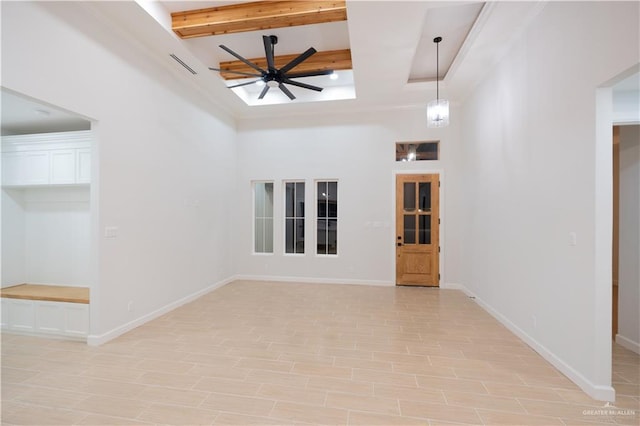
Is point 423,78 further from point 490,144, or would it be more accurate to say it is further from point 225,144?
point 225,144

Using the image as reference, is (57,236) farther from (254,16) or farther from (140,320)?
(254,16)

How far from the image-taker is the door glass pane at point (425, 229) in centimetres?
549

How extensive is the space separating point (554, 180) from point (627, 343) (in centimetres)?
199

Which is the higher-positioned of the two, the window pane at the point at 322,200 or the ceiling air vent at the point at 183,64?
the ceiling air vent at the point at 183,64

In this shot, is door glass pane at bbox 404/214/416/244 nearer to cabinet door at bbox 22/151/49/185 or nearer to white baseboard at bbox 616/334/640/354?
white baseboard at bbox 616/334/640/354

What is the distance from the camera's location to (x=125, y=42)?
10.9ft

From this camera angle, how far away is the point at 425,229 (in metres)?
5.50

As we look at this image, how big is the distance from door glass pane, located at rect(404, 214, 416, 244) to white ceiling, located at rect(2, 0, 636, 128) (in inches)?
92.2

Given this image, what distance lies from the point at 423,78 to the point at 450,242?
3.17 m

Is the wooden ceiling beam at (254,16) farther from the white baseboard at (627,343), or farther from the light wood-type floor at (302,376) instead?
the white baseboard at (627,343)

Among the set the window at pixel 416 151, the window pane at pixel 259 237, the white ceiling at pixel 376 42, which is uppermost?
the white ceiling at pixel 376 42

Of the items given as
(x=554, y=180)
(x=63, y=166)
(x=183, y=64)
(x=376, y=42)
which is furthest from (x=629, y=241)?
(x=63, y=166)

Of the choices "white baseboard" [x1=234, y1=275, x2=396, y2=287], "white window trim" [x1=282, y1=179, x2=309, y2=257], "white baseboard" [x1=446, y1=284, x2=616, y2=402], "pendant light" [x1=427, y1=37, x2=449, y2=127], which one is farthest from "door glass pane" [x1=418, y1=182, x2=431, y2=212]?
"white window trim" [x1=282, y1=179, x2=309, y2=257]

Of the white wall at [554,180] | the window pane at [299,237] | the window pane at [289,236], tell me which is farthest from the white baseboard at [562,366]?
the window pane at [289,236]
